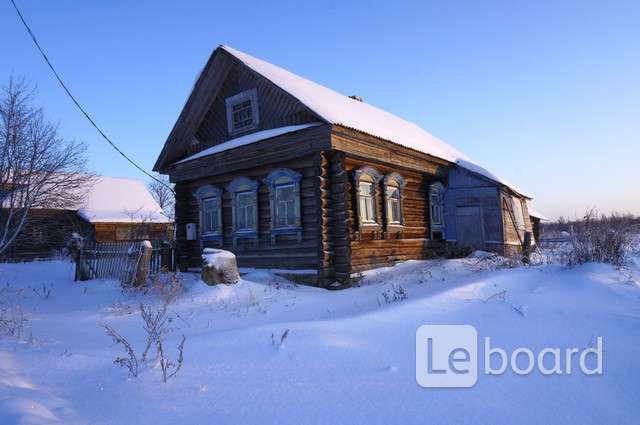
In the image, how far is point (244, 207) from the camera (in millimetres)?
11750

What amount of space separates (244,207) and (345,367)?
8.72 m

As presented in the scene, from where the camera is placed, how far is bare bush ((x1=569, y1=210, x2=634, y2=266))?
698cm

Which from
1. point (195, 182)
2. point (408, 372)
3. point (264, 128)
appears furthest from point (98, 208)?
point (408, 372)

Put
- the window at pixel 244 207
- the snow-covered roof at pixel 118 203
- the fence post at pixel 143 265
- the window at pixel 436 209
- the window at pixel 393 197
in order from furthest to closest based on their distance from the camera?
1. the snow-covered roof at pixel 118 203
2. the window at pixel 436 209
3. the window at pixel 393 197
4. the window at pixel 244 207
5. the fence post at pixel 143 265

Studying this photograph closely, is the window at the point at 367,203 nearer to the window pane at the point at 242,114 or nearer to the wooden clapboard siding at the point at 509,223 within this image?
the window pane at the point at 242,114

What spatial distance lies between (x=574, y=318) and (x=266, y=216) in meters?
7.99

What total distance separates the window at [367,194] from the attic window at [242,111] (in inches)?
135

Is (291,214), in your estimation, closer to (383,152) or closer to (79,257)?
(383,152)

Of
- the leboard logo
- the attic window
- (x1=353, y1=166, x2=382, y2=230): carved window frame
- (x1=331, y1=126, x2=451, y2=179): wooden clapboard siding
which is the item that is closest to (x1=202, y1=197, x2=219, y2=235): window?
the attic window

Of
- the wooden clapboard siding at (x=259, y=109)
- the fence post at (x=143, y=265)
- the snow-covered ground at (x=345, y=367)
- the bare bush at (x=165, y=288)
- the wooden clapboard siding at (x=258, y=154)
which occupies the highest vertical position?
the wooden clapboard siding at (x=259, y=109)

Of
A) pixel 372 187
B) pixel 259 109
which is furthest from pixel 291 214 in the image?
pixel 259 109

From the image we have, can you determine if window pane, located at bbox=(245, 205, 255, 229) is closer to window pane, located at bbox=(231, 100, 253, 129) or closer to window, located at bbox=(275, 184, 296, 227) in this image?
window, located at bbox=(275, 184, 296, 227)

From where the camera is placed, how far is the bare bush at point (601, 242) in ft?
22.9

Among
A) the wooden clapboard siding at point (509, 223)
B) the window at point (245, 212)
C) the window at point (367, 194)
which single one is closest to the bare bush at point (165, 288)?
the window at point (245, 212)
